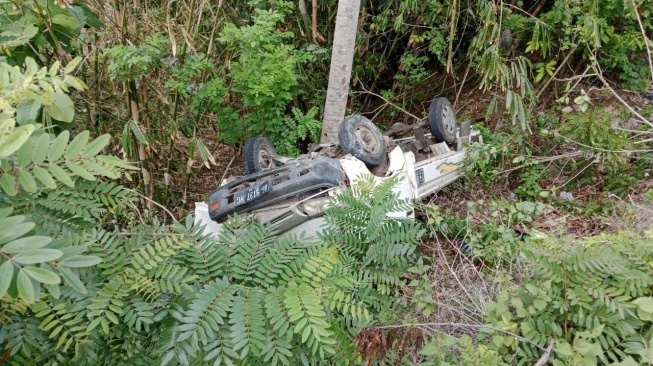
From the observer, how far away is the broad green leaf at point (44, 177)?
132 cm

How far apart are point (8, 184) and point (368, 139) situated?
284 centimetres

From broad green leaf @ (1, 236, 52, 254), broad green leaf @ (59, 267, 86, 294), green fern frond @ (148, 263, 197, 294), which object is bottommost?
green fern frond @ (148, 263, 197, 294)

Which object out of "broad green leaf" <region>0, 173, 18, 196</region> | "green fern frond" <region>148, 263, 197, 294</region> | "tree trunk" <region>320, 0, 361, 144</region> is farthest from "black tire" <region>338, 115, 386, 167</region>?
"broad green leaf" <region>0, 173, 18, 196</region>

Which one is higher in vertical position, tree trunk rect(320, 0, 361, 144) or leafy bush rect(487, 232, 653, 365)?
tree trunk rect(320, 0, 361, 144)

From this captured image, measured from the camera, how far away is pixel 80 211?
1812 mm

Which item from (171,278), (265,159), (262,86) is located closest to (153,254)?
(171,278)

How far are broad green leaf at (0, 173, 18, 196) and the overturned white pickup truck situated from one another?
73.8 inches

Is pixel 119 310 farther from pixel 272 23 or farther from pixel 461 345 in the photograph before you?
pixel 272 23

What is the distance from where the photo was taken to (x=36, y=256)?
1.20 m

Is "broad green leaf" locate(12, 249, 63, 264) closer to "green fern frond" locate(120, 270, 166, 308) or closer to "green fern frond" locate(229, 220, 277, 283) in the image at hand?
"green fern frond" locate(120, 270, 166, 308)

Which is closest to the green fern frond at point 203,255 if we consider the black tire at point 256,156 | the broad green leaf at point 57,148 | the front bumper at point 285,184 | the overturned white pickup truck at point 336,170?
the broad green leaf at point 57,148

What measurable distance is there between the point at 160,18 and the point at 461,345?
4055mm

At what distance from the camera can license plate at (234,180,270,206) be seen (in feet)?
11.0

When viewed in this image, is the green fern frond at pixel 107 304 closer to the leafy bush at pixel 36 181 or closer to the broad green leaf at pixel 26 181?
the leafy bush at pixel 36 181
